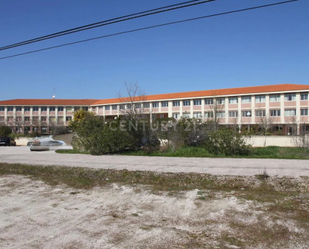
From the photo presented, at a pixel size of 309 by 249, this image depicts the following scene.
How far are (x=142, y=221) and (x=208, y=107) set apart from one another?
179 feet

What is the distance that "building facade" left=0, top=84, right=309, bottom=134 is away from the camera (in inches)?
1988

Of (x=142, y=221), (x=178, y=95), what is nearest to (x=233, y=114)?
(x=178, y=95)

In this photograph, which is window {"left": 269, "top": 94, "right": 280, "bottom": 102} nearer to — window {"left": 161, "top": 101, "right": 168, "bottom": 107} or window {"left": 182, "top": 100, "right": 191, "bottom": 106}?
window {"left": 182, "top": 100, "right": 191, "bottom": 106}

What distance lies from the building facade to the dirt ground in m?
30.9

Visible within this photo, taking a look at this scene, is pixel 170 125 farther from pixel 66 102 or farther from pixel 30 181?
pixel 66 102

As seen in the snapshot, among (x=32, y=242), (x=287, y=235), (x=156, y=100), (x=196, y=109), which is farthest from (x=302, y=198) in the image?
(x=156, y=100)

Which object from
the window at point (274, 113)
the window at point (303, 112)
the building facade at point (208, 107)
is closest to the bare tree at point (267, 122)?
the building facade at point (208, 107)

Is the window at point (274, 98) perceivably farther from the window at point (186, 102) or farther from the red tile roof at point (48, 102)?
the red tile roof at point (48, 102)

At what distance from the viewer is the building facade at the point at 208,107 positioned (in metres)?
50.5

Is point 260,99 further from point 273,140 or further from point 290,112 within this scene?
point 273,140

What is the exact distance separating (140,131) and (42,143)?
12496mm

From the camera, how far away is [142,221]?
18.0 feet

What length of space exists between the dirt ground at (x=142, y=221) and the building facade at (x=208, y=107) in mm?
30922

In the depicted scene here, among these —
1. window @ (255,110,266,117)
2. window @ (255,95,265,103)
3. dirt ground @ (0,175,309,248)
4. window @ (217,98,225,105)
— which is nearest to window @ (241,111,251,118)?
window @ (255,110,266,117)
